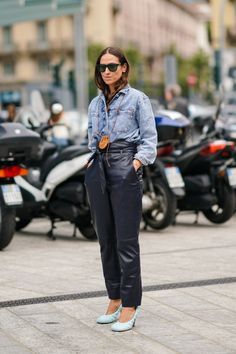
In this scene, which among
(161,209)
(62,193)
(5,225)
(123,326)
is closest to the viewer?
(123,326)

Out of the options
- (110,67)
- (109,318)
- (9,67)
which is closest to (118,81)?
(110,67)

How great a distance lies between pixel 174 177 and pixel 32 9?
35.2 feet

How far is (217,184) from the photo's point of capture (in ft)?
38.4

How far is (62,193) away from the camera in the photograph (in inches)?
426

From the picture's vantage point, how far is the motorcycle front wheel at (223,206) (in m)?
11.6

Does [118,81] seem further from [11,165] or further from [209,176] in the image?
[209,176]

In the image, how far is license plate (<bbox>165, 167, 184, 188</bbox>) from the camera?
1112 cm

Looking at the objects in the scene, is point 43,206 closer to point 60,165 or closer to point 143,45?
point 60,165

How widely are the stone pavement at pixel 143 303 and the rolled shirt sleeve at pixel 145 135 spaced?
951 millimetres

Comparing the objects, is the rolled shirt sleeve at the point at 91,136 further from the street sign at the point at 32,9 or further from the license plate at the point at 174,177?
the street sign at the point at 32,9

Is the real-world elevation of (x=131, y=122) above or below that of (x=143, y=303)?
above

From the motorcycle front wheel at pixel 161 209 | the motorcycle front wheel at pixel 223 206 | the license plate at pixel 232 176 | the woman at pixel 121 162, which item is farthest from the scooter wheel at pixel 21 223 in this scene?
the woman at pixel 121 162

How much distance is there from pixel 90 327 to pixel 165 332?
45 centimetres

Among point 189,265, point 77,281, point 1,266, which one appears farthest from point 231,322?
point 1,266
